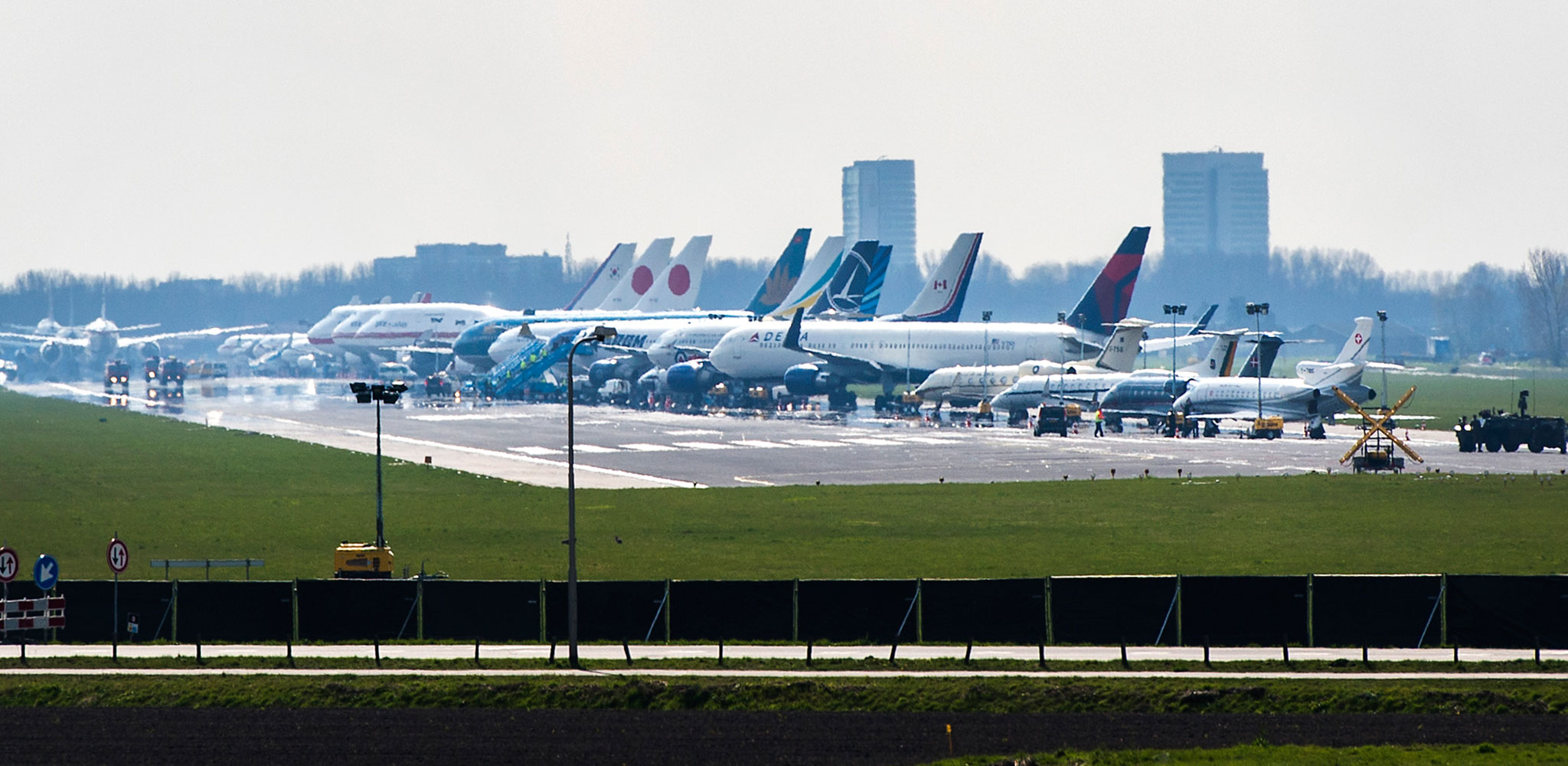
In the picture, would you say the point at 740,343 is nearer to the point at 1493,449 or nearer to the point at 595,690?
the point at 1493,449

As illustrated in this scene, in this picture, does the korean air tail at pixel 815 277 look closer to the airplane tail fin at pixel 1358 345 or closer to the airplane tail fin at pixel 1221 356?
the airplane tail fin at pixel 1221 356

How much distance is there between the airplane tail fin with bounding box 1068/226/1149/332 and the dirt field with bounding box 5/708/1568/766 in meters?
A: 106

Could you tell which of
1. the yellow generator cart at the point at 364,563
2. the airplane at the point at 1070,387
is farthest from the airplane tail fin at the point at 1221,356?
the yellow generator cart at the point at 364,563

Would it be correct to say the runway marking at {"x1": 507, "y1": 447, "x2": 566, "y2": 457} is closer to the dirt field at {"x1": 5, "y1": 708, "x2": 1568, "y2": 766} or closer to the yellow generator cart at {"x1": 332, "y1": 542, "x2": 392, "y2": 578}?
the yellow generator cart at {"x1": 332, "y1": 542, "x2": 392, "y2": 578}

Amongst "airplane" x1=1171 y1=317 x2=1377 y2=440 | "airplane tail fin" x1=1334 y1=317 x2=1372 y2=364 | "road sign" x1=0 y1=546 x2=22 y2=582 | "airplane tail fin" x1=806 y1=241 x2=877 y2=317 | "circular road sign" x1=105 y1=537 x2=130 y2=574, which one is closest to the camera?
"road sign" x1=0 y1=546 x2=22 y2=582

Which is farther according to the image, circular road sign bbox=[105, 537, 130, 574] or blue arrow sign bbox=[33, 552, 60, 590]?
circular road sign bbox=[105, 537, 130, 574]

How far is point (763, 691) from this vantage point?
36.0 meters

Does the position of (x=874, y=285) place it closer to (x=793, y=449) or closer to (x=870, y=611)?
(x=793, y=449)

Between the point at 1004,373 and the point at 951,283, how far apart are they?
31.6 metres

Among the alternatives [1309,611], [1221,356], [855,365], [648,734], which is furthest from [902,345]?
[648,734]

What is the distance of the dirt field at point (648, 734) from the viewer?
104ft

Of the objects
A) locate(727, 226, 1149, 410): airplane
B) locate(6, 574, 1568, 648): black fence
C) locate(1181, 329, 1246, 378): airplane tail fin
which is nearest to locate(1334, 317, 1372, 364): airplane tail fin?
locate(1181, 329, 1246, 378): airplane tail fin

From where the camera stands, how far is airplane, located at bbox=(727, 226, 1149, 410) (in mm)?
135625

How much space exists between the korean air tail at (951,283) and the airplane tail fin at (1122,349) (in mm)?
28759
